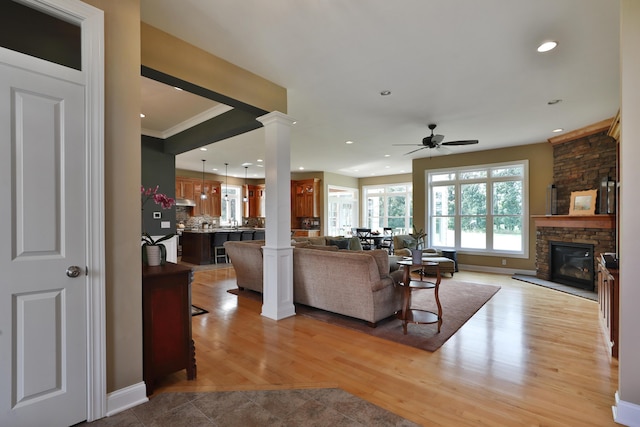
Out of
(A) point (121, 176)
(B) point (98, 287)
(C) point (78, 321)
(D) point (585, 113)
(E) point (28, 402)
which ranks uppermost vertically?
(D) point (585, 113)

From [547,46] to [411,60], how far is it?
1179 millimetres

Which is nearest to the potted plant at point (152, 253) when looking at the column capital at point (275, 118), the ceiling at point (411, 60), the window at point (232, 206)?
the ceiling at point (411, 60)

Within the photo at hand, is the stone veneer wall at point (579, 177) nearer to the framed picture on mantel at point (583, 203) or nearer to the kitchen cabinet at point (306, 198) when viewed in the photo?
the framed picture on mantel at point (583, 203)

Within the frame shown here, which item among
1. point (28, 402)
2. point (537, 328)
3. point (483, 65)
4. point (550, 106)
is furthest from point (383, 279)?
point (550, 106)

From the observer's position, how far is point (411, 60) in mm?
3115

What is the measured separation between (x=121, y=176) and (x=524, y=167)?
7394 millimetres

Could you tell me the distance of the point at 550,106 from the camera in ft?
14.5

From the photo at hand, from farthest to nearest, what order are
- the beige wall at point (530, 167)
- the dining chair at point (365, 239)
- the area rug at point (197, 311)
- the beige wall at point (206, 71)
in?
1. the dining chair at point (365, 239)
2. the beige wall at point (530, 167)
3. the area rug at point (197, 311)
4. the beige wall at point (206, 71)

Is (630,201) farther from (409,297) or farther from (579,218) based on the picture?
(579,218)

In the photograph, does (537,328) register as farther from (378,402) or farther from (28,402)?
(28,402)

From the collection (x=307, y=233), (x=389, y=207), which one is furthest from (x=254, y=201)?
(x=389, y=207)

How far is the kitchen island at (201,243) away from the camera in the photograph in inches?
317

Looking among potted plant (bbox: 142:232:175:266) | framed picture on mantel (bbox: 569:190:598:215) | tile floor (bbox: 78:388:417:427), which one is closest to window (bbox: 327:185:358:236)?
framed picture on mantel (bbox: 569:190:598:215)

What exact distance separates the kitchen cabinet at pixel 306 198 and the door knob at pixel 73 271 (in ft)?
28.9
